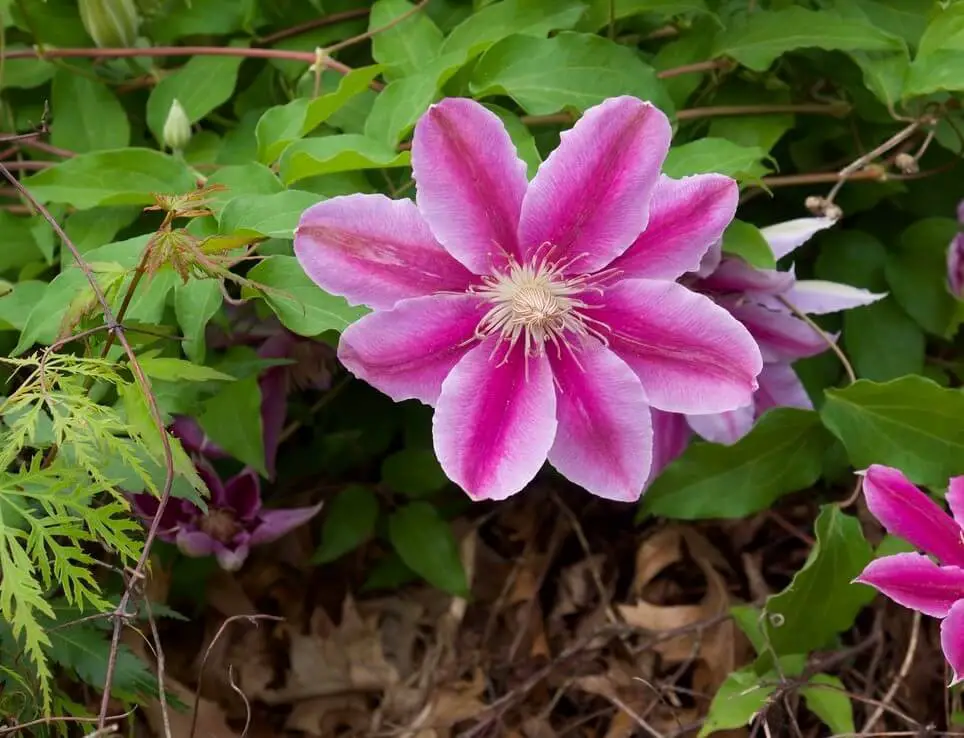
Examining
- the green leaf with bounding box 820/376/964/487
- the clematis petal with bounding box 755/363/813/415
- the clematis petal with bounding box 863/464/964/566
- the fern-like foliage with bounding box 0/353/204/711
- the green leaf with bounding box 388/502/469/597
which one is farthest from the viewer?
the green leaf with bounding box 388/502/469/597

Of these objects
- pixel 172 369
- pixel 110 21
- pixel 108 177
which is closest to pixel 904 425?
pixel 172 369

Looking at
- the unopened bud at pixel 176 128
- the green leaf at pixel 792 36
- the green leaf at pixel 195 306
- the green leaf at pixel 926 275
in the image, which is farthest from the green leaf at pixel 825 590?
the unopened bud at pixel 176 128

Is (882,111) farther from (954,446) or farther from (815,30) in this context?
(954,446)

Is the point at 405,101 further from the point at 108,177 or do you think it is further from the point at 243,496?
the point at 243,496

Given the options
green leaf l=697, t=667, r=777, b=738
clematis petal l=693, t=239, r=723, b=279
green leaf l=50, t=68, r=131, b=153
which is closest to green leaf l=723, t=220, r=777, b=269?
clematis petal l=693, t=239, r=723, b=279

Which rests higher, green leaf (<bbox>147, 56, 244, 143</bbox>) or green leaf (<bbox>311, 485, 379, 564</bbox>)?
green leaf (<bbox>147, 56, 244, 143</bbox>)

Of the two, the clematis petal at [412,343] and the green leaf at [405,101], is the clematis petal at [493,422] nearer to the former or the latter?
the clematis petal at [412,343]

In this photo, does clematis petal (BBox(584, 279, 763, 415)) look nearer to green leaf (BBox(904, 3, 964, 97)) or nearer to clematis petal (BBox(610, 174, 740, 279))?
clematis petal (BBox(610, 174, 740, 279))
